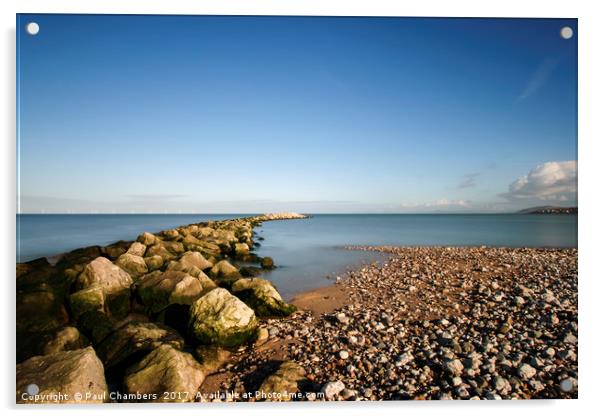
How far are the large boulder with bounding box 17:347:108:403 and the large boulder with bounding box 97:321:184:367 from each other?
23.1 inches

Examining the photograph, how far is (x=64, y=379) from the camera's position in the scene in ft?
10.8

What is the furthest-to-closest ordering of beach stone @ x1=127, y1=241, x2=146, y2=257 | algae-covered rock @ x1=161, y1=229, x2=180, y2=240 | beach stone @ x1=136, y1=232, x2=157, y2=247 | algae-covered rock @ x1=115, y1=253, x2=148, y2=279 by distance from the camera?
algae-covered rock @ x1=161, y1=229, x2=180, y2=240
beach stone @ x1=136, y1=232, x2=157, y2=247
beach stone @ x1=127, y1=241, x2=146, y2=257
algae-covered rock @ x1=115, y1=253, x2=148, y2=279

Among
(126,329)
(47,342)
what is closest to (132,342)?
(126,329)

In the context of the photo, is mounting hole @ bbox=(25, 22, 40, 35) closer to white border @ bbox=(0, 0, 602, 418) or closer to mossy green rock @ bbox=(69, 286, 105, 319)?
white border @ bbox=(0, 0, 602, 418)

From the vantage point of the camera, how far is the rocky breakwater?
3441mm

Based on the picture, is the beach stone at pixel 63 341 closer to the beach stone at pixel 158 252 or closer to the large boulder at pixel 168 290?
the large boulder at pixel 168 290

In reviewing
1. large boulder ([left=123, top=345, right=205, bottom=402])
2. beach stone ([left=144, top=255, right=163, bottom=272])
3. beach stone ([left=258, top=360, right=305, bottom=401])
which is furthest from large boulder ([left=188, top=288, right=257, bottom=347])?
beach stone ([left=144, top=255, right=163, bottom=272])

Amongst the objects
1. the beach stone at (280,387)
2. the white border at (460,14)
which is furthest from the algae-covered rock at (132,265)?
the beach stone at (280,387)

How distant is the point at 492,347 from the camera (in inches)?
159

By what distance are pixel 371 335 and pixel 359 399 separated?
1218 millimetres

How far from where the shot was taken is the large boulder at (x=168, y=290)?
5.76 m

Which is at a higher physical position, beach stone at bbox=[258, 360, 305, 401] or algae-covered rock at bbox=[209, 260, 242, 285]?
algae-covered rock at bbox=[209, 260, 242, 285]

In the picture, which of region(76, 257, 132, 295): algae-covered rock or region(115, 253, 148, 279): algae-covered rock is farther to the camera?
region(115, 253, 148, 279): algae-covered rock
